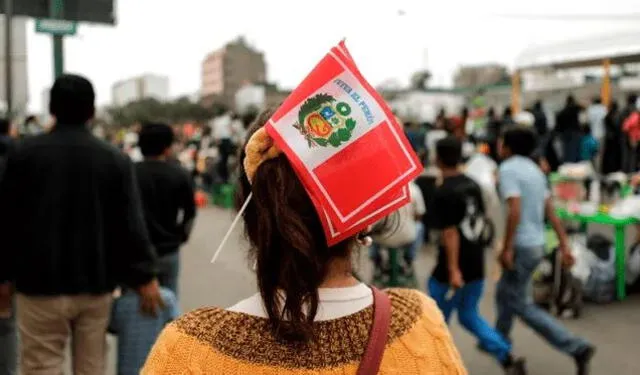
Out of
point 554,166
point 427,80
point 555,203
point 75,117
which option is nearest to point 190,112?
point 427,80

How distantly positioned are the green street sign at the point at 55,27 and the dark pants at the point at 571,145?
10.1 m

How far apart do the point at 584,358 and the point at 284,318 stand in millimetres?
3908

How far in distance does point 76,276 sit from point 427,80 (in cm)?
3986

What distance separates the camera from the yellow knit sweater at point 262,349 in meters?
1.39

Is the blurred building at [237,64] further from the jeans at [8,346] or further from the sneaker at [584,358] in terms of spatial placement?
the jeans at [8,346]

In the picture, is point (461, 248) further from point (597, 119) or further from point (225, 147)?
point (597, 119)

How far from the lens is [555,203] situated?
7.89 metres

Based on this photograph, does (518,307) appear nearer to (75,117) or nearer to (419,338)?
(75,117)

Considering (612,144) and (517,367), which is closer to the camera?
(517,367)

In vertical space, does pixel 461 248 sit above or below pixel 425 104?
above

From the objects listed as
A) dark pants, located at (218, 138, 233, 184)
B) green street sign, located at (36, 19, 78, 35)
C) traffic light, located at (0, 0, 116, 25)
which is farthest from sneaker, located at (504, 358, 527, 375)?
dark pants, located at (218, 138, 233, 184)

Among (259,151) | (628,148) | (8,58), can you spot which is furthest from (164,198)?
(628,148)

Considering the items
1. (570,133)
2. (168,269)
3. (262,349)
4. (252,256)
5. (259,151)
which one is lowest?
(570,133)

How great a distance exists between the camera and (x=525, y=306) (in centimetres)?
501
